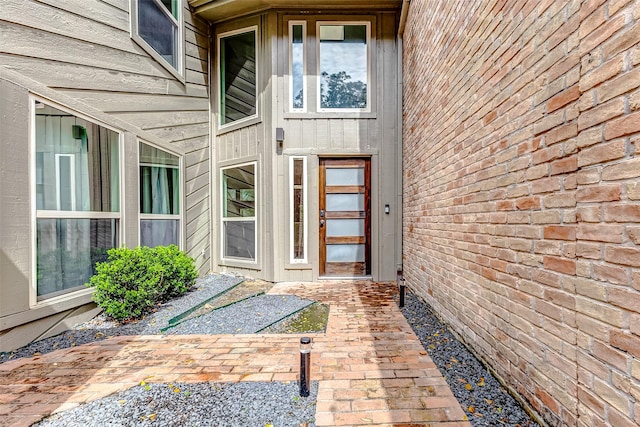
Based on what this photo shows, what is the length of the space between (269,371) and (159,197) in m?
3.20

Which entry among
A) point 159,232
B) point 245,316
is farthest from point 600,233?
point 159,232

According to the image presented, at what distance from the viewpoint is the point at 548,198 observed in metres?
1.61

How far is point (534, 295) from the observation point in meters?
1.71

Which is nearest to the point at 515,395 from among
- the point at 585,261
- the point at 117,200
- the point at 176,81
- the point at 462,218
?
the point at 585,261

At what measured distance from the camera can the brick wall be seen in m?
1.17

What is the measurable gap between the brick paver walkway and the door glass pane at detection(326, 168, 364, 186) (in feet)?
8.51

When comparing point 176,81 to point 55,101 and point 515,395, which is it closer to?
point 55,101

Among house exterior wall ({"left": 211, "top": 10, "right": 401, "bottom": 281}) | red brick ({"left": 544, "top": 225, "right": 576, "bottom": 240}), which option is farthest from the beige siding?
red brick ({"left": 544, "top": 225, "right": 576, "bottom": 240})

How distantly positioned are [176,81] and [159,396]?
14.2ft

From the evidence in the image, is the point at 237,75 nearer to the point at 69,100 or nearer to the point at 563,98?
the point at 69,100

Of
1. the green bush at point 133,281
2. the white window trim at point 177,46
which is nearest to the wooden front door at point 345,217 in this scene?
the green bush at point 133,281

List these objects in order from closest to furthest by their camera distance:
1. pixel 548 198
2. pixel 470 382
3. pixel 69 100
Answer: pixel 548 198 < pixel 470 382 < pixel 69 100

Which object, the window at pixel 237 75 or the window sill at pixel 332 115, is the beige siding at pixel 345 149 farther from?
the window at pixel 237 75

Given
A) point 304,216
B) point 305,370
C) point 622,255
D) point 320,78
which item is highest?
point 320,78
